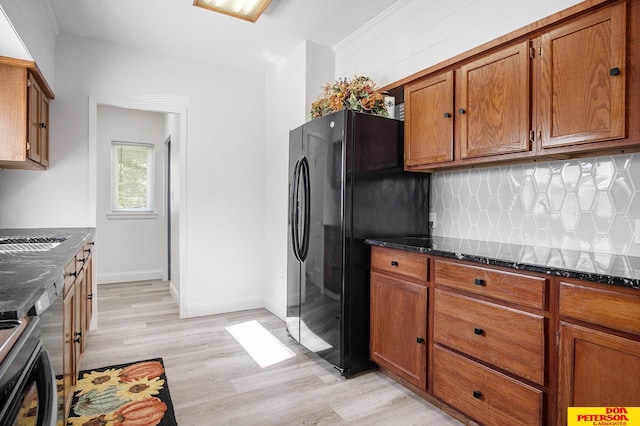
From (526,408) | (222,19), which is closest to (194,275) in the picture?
(222,19)

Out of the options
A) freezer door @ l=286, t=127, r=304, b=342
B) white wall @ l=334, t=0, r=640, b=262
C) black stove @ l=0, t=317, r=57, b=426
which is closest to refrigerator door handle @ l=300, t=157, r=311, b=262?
freezer door @ l=286, t=127, r=304, b=342

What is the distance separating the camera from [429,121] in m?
2.47

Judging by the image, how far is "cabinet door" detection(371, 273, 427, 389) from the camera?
2133 millimetres

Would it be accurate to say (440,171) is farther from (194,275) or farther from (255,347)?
(194,275)

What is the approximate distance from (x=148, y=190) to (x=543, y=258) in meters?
5.43

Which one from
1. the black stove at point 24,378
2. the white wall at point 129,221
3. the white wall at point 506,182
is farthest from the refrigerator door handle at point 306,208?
the white wall at point 129,221

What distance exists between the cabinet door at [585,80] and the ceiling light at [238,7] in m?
1.98

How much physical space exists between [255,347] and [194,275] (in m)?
1.29

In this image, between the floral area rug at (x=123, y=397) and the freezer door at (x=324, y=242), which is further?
the freezer door at (x=324, y=242)

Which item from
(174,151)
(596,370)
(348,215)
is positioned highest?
(174,151)

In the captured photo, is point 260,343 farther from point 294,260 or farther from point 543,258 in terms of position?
point 543,258

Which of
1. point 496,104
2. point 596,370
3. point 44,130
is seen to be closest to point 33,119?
point 44,130

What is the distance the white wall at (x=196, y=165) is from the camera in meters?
3.31

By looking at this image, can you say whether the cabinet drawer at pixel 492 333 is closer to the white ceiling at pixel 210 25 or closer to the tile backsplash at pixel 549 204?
the tile backsplash at pixel 549 204
